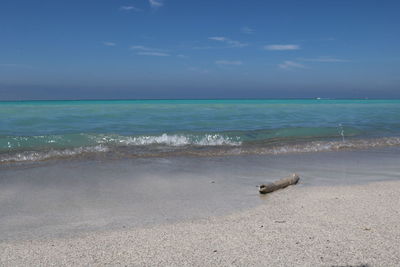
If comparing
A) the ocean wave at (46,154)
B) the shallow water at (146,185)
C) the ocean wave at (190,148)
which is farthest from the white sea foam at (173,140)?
the shallow water at (146,185)

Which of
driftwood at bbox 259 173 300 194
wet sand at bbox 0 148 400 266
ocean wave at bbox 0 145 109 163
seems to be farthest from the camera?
ocean wave at bbox 0 145 109 163

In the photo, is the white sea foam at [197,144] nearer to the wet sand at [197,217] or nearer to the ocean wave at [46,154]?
the ocean wave at [46,154]

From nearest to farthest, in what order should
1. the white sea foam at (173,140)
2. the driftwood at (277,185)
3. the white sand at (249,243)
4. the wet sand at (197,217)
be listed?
the white sand at (249,243) < the wet sand at (197,217) < the driftwood at (277,185) < the white sea foam at (173,140)

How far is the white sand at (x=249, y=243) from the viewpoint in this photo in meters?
3.74

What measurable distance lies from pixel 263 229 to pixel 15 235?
10.3ft

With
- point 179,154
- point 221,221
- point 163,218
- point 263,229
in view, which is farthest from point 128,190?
point 179,154

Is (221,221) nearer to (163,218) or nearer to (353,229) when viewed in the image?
(163,218)

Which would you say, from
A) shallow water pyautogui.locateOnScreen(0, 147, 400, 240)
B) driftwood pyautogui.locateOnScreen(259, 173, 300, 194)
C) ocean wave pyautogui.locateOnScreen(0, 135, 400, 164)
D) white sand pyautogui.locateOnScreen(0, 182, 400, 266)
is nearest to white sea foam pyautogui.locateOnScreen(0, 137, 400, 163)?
ocean wave pyautogui.locateOnScreen(0, 135, 400, 164)

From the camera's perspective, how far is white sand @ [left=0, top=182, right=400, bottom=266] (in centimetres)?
374

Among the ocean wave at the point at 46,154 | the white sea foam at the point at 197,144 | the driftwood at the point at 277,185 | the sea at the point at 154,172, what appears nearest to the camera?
the sea at the point at 154,172

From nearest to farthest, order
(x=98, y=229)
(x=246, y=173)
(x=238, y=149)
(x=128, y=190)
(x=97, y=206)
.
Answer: (x=98, y=229) → (x=97, y=206) → (x=128, y=190) → (x=246, y=173) → (x=238, y=149)

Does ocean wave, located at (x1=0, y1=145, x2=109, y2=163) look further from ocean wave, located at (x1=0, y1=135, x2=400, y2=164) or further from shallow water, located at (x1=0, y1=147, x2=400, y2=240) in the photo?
shallow water, located at (x1=0, y1=147, x2=400, y2=240)

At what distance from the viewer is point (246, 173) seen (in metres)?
8.35

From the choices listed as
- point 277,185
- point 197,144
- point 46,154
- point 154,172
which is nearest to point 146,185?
point 154,172
